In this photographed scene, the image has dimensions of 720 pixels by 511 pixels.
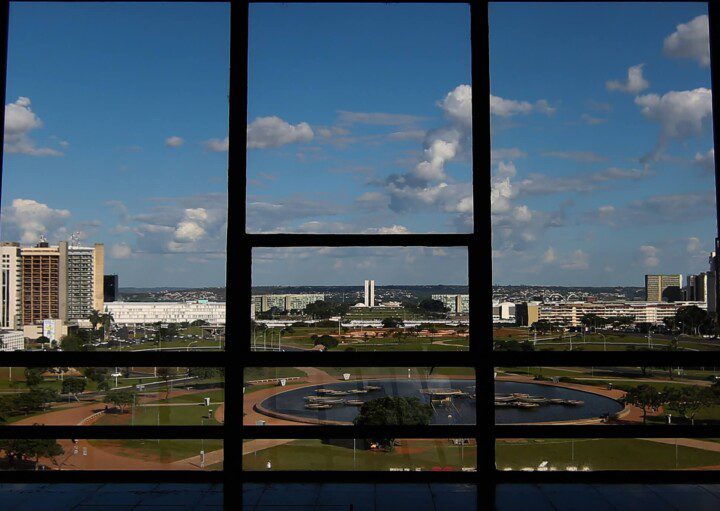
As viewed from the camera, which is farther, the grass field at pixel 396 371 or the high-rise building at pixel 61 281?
the high-rise building at pixel 61 281

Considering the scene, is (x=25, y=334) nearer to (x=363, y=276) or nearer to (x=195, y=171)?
(x=195, y=171)

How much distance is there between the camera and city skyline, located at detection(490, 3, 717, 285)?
11.9ft

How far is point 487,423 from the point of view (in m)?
3.40

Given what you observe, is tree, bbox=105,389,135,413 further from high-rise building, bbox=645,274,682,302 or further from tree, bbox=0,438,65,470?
high-rise building, bbox=645,274,682,302

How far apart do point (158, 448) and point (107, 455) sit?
249mm

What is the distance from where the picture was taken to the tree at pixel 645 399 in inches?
138

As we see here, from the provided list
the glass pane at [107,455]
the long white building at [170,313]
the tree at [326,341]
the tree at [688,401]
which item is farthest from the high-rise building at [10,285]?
the tree at [688,401]

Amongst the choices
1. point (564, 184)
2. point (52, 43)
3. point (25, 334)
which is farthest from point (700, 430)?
point (52, 43)

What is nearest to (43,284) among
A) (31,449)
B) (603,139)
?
(31,449)

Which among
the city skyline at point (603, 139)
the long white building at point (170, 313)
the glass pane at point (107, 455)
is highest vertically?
the city skyline at point (603, 139)

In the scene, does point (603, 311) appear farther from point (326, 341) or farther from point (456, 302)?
point (326, 341)

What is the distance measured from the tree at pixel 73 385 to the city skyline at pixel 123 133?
539 millimetres

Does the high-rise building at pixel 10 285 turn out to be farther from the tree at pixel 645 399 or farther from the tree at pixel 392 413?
the tree at pixel 645 399

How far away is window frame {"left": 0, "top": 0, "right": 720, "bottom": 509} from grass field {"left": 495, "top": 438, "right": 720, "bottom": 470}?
4 cm
